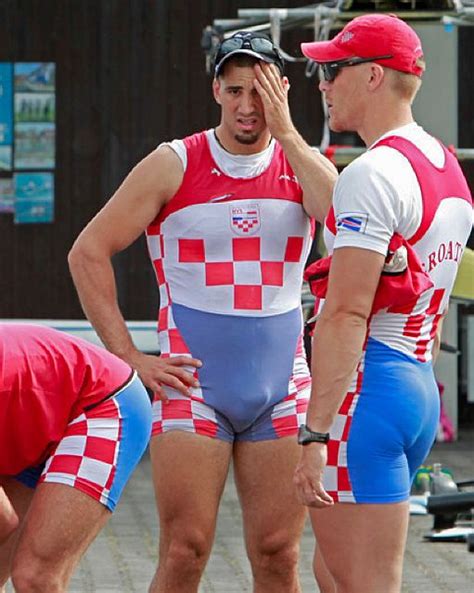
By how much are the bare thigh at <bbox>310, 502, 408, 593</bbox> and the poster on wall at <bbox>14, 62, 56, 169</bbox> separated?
873cm

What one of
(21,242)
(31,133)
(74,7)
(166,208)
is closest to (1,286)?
(21,242)

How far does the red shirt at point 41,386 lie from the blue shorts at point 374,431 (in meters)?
0.83

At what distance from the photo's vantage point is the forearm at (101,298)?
5242 millimetres

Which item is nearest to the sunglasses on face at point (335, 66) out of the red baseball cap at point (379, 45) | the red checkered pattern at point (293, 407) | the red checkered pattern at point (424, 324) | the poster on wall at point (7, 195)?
the red baseball cap at point (379, 45)

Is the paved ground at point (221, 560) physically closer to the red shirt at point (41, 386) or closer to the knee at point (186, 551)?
the knee at point (186, 551)

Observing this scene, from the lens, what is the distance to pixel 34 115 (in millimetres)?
12359

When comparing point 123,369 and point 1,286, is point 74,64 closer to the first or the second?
point 1,286

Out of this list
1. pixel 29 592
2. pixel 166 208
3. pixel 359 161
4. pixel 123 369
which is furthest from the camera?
pixel 166 208

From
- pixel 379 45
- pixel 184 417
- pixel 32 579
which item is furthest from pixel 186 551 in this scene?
pixel 379 45

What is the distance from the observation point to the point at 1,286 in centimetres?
1251

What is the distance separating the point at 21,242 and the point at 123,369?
794 cm

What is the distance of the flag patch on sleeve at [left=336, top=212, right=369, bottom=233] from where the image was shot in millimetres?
3885

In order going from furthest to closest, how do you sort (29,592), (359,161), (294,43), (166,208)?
1. (294,43)
2. (166,208)
3. (29,592)
4. (359,161)

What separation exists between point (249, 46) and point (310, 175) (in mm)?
460
